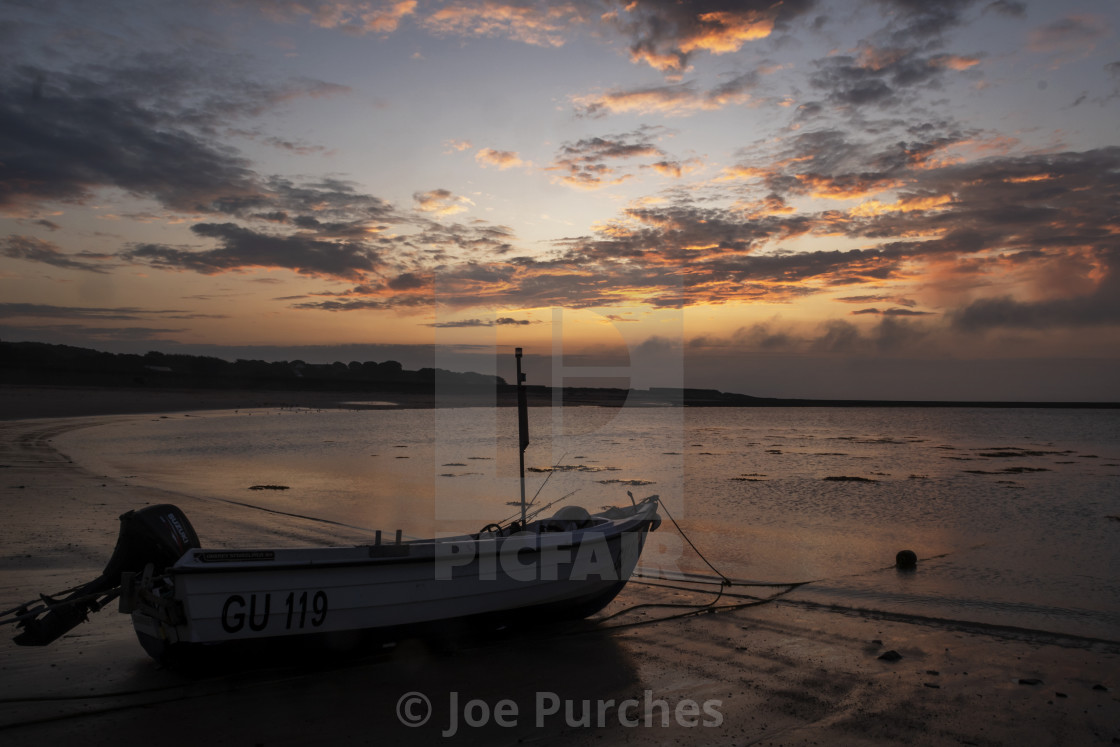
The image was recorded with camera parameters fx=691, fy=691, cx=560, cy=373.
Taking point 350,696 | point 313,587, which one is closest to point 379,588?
point 313,587

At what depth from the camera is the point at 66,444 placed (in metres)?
27.7

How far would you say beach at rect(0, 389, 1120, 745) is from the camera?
18.5 ft

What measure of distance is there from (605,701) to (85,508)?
13.1m

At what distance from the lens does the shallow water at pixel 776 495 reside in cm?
1158

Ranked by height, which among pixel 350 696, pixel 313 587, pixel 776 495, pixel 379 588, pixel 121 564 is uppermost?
pixel 121 564

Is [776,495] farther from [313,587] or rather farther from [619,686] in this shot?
[313,587]

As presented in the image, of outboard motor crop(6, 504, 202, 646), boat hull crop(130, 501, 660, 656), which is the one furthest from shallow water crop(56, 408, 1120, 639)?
outboard motor crop(6, 504, 202, 646)

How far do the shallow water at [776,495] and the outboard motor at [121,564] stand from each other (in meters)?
7.80

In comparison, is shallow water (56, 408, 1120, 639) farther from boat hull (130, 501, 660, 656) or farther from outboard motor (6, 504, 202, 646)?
outboard motor (6, 504, 202, 646)

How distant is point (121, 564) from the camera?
6785 mm

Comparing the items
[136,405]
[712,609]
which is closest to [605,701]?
[712,609]

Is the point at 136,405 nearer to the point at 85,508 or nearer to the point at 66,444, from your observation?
the point at 66,444

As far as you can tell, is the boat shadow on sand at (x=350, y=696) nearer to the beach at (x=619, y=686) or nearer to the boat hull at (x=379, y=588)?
the beach at (x=619, y=686)

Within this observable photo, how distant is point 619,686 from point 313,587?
3142mm
